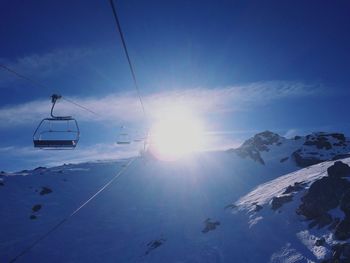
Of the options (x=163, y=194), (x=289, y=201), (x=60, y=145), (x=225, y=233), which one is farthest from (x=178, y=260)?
(x=163, y=194)

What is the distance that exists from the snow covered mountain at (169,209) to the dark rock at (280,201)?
7.2 inches

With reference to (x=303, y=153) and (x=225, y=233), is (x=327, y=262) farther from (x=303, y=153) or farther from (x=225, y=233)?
(x=303, y=153)

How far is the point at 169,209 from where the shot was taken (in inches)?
1930

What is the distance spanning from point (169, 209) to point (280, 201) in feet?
70.9

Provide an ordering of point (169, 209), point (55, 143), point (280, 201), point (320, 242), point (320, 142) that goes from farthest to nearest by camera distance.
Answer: point (320, 142), point (169, 209), point (280, 201), point (320, 242), point (55, 143)

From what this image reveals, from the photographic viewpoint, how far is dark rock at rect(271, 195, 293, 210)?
104ft

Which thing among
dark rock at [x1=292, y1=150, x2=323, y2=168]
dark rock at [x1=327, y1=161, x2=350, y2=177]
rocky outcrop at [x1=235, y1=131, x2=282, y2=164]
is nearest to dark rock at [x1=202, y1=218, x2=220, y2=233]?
dark rock at [x1=327, y1=161, x2=350, y2=177]

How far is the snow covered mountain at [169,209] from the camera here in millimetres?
29297

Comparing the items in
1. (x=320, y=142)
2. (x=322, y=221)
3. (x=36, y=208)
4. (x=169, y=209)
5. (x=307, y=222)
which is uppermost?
(x=320, y=142)

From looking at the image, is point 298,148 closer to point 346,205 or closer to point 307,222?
point 307,222

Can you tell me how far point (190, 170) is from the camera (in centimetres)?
7300

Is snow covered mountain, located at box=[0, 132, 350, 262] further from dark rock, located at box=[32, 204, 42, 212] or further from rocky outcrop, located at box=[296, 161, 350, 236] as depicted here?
rocky outcrop, located at box=[296, 161, 350, 236]

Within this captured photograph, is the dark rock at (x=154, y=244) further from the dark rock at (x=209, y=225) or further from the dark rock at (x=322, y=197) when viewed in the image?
the dark rock at (x=322, y=197)

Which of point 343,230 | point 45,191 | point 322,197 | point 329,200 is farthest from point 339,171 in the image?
point 45,191
